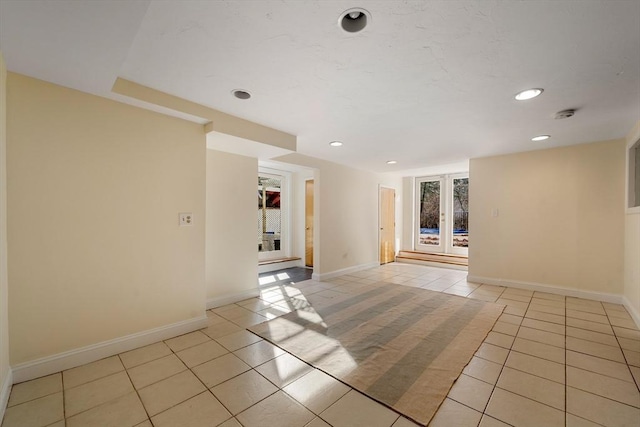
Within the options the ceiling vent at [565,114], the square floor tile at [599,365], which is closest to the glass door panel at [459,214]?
the ceiling vent at [565,114]

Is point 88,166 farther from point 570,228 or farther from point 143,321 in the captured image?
point 570,228

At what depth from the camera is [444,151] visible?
4.51 m

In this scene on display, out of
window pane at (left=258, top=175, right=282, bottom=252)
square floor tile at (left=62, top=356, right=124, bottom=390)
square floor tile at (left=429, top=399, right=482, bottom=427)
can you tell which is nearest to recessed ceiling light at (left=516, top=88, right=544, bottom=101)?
square floor tile at (left=429, top=399, right=482, bottom=427)

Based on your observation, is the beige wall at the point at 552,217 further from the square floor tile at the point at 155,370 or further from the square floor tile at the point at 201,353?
the square floor tile at the point at 155,370

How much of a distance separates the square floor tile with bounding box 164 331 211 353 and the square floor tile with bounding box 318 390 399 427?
1.60 metres

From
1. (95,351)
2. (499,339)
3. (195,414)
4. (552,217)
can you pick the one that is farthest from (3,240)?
(552,217)

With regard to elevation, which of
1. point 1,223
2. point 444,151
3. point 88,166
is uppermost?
point 444,151

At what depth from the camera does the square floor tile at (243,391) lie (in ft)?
5.96

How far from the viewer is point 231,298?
3.87 meters

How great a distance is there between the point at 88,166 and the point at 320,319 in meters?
2.83

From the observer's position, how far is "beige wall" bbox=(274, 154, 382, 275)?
5258 mm

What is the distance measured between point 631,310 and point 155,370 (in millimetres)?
5463

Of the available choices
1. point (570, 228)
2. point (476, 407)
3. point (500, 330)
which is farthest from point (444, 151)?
point (476, 407)

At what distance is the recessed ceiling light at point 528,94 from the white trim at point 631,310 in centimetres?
290
